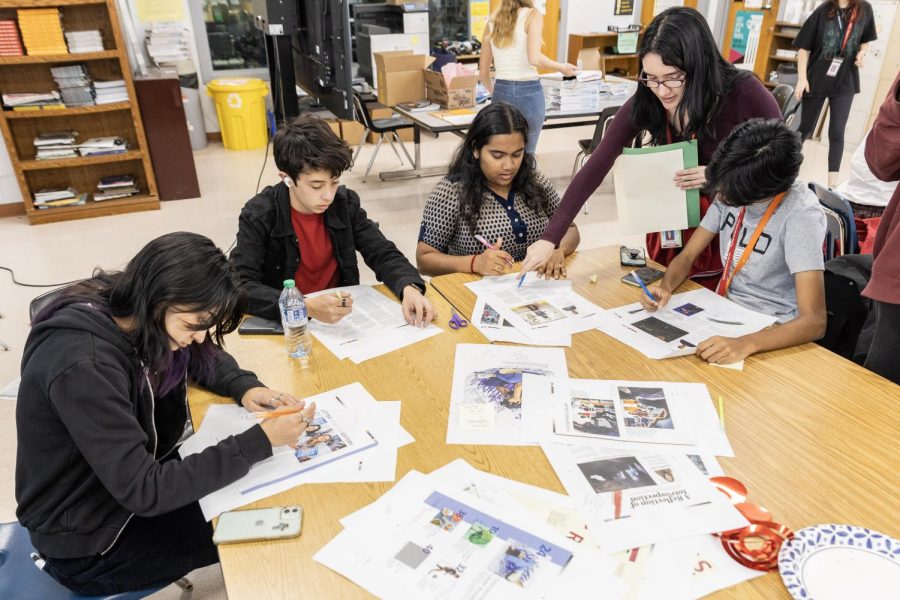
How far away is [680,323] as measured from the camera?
5.58ft

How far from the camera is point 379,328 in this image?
171 centimetres

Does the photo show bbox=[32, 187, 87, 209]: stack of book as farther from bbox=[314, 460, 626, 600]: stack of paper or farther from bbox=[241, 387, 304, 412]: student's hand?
bbox=[314, 460, 626, 600]: stack of paper

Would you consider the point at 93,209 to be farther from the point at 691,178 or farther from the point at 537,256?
the point at 691,178

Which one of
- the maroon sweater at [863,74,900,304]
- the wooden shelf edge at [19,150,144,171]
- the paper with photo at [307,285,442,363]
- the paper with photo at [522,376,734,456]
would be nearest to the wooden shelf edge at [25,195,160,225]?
the wooden shelf edge at [19,150,144,171]

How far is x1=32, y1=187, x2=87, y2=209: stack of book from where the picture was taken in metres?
4.48

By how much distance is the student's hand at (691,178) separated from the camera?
1.90 m

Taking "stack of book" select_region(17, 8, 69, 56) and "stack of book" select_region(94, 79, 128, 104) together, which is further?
"stack of book" select_region(94, 79, 128, 104)

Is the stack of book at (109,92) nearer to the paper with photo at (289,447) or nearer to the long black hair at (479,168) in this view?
the long black hair at (479,168)

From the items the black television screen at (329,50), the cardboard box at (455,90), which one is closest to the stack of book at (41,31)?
the cardboard box at (455,90)

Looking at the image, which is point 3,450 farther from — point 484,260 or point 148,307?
point 484,260

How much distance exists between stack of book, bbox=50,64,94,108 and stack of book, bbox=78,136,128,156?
27cm

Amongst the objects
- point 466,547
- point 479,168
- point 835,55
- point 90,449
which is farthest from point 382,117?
point 466,547

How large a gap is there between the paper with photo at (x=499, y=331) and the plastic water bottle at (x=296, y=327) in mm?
443

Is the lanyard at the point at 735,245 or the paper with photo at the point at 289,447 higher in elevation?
the lanyard at the point at 735,245
